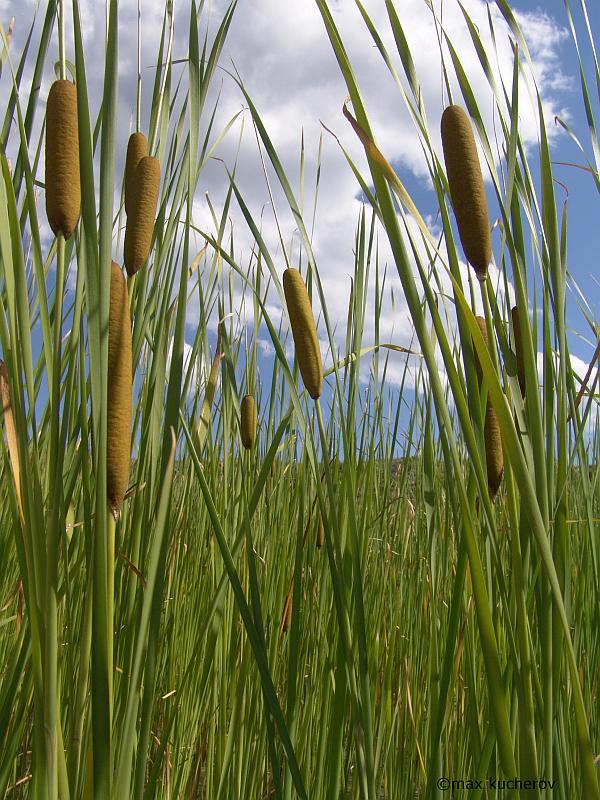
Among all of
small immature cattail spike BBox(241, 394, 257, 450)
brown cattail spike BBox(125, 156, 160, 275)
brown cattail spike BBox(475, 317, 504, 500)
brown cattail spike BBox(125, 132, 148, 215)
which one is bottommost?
brown cattail spike BBox(475, 317, 504, 500)

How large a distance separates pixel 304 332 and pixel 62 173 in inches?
10.0

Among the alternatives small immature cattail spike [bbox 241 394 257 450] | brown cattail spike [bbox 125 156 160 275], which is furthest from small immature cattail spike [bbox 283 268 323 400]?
small immature cattail spike [bbox 241 394 257 450]

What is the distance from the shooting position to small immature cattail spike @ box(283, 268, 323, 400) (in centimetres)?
65

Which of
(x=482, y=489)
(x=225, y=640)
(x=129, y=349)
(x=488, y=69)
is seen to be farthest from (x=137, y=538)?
(x=225, y=640)

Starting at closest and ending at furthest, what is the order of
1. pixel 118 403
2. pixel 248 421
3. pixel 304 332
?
pixel 118 403 → pixel 304 332 → pixel 248 421

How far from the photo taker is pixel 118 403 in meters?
0.46

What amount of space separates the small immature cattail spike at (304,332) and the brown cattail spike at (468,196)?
6.8 inches

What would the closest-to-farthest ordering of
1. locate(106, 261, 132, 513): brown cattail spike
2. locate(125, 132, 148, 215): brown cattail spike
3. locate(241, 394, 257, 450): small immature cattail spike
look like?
locate(106, 261, 132, 513): brown cattail spike, locate(125, 132, 148, 215): brown cattail spike, locate(241, 394, 257, 450): small immature cattail spike

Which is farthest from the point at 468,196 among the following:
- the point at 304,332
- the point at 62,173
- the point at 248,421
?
the point at 248,421

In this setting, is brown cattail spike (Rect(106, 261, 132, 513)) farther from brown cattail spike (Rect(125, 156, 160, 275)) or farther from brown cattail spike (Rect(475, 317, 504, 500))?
brown cattail spike (Rect(475, 317, 504, 500))

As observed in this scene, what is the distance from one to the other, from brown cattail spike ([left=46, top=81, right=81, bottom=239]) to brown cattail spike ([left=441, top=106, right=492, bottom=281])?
29 centimetres

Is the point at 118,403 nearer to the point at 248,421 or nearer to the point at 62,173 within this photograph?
the point at 62,173

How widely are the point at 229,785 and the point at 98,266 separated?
1.01 meters

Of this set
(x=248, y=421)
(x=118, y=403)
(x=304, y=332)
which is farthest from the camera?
(x=248, y=421)
